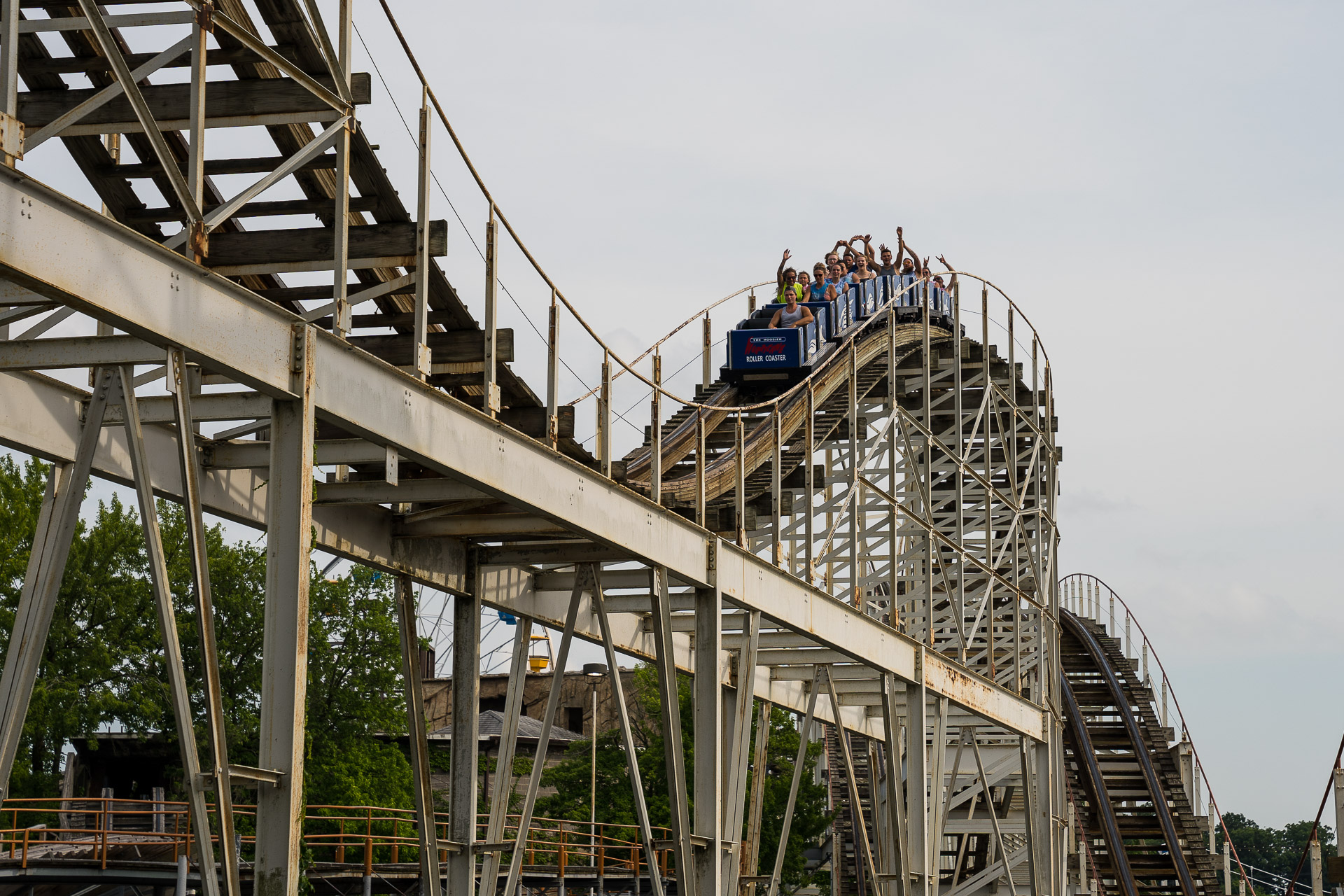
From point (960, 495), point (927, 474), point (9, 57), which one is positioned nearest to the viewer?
point (9, 57)

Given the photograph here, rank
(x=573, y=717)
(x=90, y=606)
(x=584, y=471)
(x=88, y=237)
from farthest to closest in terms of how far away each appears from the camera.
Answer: (x=573, y=717) < (x=90, y=606) < (x=584, y=471) < (x=88, y=237)

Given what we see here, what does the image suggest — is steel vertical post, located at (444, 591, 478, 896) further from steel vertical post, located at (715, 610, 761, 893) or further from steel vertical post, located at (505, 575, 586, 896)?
steel vertical post, located at (715, 610, 761, 893)

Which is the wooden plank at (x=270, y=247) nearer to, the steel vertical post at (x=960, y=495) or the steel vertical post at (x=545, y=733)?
the steel vertical post at (x=545, y=733)

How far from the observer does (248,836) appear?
33.2m

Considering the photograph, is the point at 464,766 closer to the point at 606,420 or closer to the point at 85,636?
the point at 606,420

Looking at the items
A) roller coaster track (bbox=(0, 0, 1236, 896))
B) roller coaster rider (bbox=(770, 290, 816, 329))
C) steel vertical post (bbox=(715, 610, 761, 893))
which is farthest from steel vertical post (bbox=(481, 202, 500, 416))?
roller coaster rider (bbox=(770, 290, 816, 329))

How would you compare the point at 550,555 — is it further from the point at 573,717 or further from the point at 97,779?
the point at 573,717

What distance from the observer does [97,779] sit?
139ft

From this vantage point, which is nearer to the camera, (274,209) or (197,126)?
(197,126)

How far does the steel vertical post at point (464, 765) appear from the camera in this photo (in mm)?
14766

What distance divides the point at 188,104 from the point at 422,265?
1729 millimetres

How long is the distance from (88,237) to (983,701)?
17.8m

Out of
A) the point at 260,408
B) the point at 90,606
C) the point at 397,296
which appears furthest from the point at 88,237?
the point at 90,606

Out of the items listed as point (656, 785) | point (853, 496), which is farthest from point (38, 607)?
point (656, 785)
